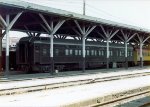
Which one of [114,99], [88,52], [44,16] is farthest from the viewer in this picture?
[88,52]

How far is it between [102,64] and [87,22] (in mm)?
10160

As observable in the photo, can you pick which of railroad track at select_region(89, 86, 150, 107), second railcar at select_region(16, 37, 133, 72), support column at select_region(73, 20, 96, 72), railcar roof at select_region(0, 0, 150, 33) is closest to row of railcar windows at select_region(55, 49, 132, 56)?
second railcar at select_region(16, 37, 133, 72)

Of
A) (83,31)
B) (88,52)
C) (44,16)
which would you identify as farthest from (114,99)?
(88,52)

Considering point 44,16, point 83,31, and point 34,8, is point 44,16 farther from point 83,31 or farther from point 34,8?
point 83,31

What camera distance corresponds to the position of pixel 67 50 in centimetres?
3459

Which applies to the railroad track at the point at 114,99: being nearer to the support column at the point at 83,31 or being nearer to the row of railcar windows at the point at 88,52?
the support column at the point at 83,31

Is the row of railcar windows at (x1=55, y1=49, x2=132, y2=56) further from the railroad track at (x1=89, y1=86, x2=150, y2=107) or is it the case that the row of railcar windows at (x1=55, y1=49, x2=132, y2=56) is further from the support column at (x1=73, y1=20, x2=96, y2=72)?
the railroad track at (x1=89, y1=86, x2=150, y2=107)

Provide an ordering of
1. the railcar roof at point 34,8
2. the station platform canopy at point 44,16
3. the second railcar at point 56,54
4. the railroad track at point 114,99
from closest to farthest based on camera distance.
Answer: the railroad track at point 114,99 → the railcar roof at point 34,8 → the station platform canopy at point 44,16 → the second railcar at point 56,54

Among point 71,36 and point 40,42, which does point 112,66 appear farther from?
point 40,42

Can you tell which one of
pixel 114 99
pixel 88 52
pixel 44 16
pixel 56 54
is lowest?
pixel 114 99

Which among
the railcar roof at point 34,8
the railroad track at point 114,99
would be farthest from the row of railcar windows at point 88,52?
the railroad track at point 114,99

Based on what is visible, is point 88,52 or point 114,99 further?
point 88,52

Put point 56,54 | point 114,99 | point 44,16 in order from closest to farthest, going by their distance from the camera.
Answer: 1. point 114,99
2. point 44,16
3. point 56,54

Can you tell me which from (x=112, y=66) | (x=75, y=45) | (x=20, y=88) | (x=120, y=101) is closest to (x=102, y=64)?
(x=112, y=66)
